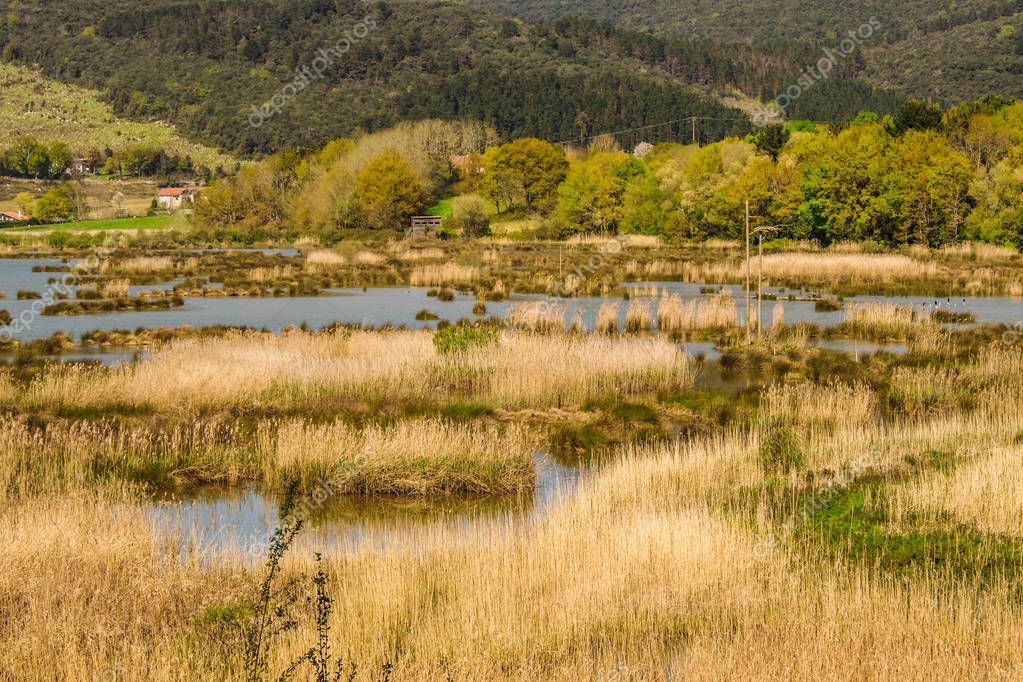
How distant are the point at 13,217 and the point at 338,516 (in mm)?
168013

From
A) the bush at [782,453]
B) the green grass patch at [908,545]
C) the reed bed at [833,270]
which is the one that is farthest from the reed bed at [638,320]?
the green grass patch at [908,545]

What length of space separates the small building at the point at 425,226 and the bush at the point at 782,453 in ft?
341

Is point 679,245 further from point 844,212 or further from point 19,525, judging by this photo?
point 19,525

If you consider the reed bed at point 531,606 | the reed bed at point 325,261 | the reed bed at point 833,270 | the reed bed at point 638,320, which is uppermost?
the reed bed at point 325,261

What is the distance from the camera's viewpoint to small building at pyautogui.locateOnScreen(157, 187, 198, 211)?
182375 mm

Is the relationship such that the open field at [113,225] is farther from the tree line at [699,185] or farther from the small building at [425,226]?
the small building at [425,226]

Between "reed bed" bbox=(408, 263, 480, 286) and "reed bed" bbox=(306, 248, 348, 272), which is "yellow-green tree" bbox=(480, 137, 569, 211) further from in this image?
"reed bed" bbox=(408, 263, 480, 286)

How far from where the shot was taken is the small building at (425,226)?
4867 inches

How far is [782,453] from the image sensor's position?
61.3 feet

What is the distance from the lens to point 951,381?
89.0 feet

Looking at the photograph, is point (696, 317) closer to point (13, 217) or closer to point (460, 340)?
point (460, 340)

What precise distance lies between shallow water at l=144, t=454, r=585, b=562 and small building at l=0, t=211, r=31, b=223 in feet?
526

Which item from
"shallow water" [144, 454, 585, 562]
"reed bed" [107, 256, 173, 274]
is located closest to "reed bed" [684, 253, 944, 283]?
"reed bed" [107, 256, 173, 274]

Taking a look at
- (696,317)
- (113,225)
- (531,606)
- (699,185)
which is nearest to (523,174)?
(699,185)
